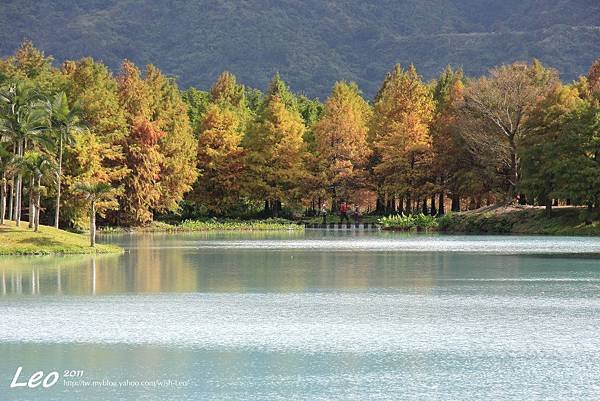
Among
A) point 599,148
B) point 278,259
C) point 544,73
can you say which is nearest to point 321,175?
point 544,73

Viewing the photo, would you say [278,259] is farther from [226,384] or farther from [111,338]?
[226,384]

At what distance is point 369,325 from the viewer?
2381 centimetres

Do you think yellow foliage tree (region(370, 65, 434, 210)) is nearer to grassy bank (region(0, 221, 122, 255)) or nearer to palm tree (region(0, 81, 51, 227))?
palm tree (region(0, 81, 51, 227))

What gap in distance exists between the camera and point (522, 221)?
248 feet

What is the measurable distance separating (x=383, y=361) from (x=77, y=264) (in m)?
25.5

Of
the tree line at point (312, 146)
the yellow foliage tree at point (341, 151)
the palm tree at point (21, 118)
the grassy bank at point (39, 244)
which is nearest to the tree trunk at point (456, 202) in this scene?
the tree line at point (312, 146)

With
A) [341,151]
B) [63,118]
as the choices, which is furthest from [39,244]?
[341,151]

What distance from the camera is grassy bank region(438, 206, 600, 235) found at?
7100cm

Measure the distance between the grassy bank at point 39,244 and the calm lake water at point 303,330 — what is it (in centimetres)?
417

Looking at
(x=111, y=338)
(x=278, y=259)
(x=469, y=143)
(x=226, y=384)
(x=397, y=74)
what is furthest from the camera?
(x=397, y=74)

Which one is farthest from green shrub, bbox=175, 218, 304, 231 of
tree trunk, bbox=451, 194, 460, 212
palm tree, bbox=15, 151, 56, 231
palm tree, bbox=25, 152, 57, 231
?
palm tree, bbox=15, 151, 56, 231

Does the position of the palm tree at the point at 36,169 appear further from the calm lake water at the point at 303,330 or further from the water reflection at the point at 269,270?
the calm lake water at the point at 303,330

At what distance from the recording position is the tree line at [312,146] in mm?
68688

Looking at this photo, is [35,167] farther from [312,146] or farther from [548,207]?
[312,146]
